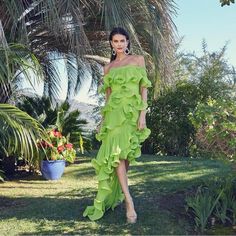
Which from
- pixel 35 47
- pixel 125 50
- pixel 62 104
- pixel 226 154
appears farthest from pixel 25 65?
pixel 62 104

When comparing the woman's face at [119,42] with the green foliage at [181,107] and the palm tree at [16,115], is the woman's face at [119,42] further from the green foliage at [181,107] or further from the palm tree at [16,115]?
the green foliage at [181,107]

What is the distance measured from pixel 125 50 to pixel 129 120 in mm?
756

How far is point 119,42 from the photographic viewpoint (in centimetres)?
443

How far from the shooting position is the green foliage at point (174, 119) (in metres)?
11.8

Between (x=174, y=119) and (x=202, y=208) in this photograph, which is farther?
(x=174, y=119)

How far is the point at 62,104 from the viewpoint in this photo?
911cm

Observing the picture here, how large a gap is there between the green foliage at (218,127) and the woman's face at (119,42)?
1047 millimetres

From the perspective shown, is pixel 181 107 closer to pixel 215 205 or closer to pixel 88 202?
pixel 88 202

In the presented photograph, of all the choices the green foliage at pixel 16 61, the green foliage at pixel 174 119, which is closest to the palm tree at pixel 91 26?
the green foliage at pixel 16 61

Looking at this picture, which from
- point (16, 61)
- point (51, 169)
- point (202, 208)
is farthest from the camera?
point (51, 169)

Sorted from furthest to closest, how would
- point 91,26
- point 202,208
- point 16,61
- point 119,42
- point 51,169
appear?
point 91,26 < point 51,169 < point 16,61 < point 119,42 < point 202,208

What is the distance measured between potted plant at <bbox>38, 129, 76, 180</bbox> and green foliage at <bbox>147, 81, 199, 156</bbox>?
17.1ft

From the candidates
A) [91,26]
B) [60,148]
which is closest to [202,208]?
[60,148]

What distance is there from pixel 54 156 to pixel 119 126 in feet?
9.21
